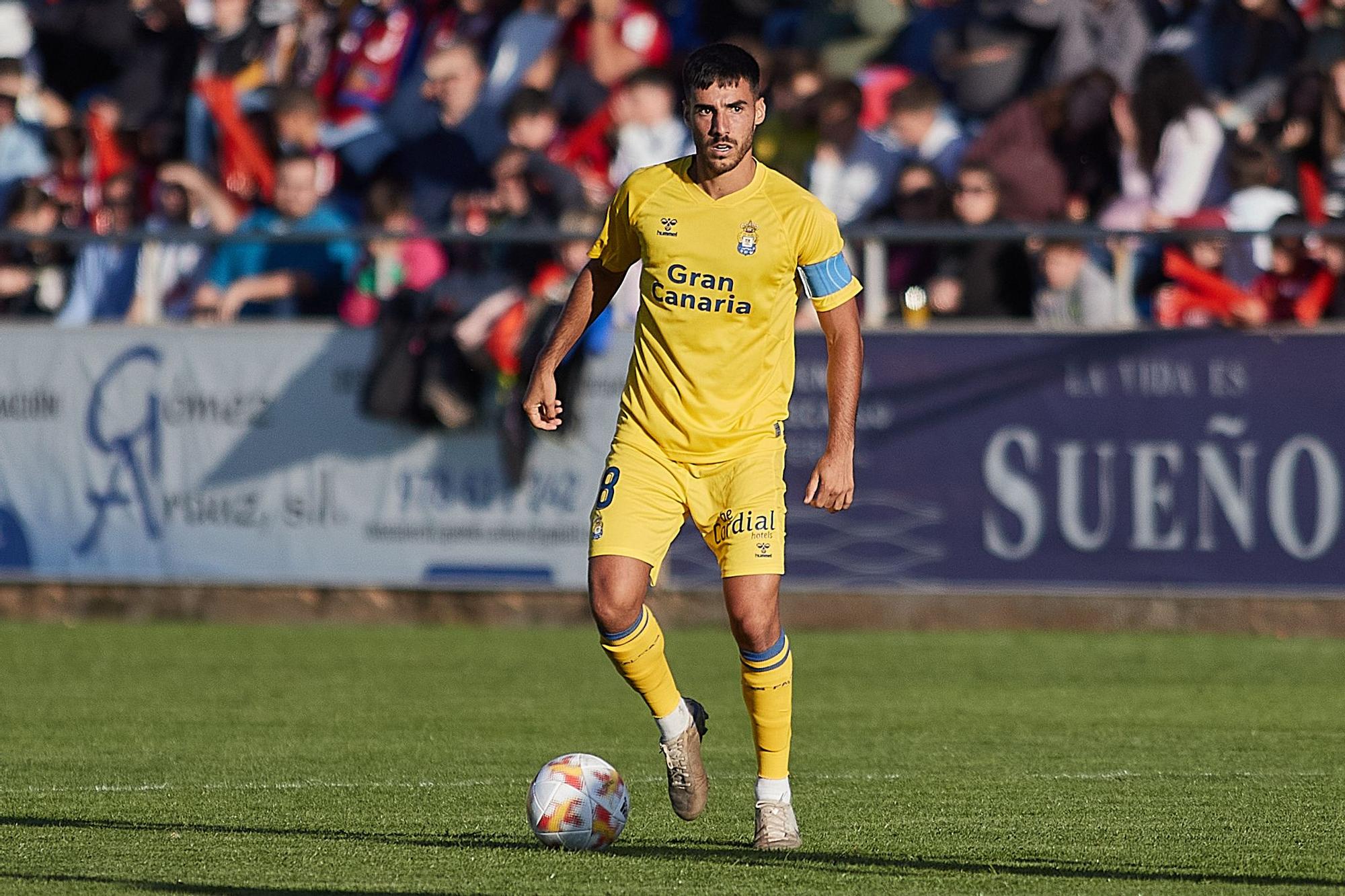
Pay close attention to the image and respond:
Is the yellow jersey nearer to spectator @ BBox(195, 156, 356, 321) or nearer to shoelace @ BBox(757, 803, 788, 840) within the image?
shoelace @ BBox(757, 803, 788, 840)

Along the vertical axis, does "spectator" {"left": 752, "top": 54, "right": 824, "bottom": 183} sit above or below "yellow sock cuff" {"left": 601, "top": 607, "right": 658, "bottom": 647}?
above

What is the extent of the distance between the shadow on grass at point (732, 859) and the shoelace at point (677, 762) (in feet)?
0.60

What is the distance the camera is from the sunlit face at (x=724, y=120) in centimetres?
648

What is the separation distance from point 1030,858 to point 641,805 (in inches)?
63.8

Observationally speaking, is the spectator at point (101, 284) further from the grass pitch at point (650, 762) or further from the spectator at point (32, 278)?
the grass pitch at point (650, 762)

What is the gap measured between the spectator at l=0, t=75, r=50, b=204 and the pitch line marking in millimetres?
10016

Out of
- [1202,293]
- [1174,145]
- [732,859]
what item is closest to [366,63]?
[1174,145]

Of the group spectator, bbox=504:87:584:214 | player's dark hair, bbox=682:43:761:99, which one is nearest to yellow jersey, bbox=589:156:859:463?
player's dark hair, bbox=682:43:761:99

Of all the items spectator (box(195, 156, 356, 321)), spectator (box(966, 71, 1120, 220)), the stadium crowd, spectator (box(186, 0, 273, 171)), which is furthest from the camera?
spectator (box(186, 0, 273, 171))

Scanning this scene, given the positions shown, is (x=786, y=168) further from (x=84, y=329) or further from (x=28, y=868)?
(x=28, y=868)

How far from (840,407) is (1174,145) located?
7.58 metres

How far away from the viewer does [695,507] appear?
6836 mm

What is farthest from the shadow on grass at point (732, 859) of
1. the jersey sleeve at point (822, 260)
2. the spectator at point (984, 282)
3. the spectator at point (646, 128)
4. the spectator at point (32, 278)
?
the spectator at point (646, 128)

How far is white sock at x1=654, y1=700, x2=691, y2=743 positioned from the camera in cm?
684
